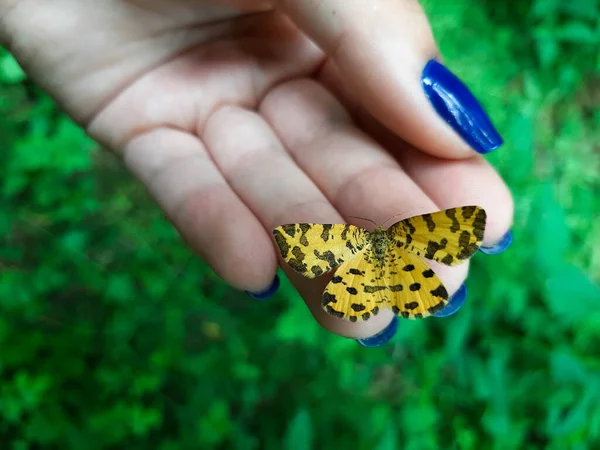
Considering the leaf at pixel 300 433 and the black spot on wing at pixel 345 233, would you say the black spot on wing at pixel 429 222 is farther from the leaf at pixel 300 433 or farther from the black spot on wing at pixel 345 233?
the leaf at pixel 300 433

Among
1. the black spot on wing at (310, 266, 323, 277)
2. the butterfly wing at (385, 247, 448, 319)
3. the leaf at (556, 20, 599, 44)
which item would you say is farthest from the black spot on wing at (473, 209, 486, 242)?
the leaf at (556, 20, 599, 44)

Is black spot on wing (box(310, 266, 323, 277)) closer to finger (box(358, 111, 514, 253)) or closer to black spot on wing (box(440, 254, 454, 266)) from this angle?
black spot on wing (box(440, 254, 454, 266))

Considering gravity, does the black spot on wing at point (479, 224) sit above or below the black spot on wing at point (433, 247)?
above

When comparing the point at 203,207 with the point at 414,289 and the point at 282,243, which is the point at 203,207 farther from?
the point at 414,289

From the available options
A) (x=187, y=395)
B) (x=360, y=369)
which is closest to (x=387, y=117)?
(x=360, y=369)

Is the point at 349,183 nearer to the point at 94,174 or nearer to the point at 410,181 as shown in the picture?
the point at 410,181

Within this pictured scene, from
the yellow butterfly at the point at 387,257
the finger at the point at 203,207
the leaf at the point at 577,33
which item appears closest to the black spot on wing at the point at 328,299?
the yellow butterfly at the point at 387,257

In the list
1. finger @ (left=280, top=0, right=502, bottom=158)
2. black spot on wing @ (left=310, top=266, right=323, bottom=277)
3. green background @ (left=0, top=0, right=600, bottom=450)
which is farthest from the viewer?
green background @ (left=0, top=0, right=600, bottom=450)

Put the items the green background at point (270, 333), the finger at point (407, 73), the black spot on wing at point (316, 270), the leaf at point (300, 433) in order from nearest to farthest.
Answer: the black spot on wing at point (316, 270)
the finger at point (407, 73)
the leaf at point (300, 433)
the green background at point (270, 333)

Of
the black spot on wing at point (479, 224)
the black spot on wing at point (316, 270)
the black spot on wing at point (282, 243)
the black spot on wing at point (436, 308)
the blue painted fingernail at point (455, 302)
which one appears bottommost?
the blue painted fingernail at point (455, 302)
